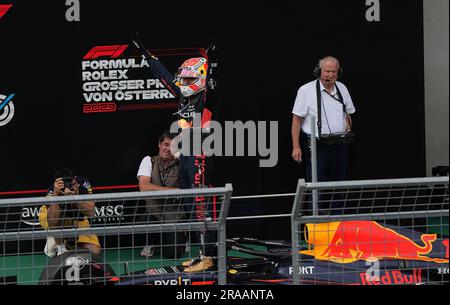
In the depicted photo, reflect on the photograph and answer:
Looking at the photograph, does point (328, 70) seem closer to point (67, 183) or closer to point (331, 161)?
point (331, 161)

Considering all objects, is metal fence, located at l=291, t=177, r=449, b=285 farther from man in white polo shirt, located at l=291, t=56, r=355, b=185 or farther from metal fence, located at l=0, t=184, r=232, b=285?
man in white polo shirt, located at l=291, t=56, r=355, b=185

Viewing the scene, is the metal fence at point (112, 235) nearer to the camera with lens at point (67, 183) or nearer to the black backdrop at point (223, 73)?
the camera with lens at point (67, 183)

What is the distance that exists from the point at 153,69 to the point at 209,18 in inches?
27.8

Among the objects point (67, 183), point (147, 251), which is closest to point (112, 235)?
point (147, 251)

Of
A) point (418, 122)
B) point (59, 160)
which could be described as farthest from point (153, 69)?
point (418, 122)

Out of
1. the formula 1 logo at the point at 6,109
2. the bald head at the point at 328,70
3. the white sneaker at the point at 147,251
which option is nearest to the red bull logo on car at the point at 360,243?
→ the white sneaker at the point at 147,251

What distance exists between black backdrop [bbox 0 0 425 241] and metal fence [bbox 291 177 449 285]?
3450 millimetres

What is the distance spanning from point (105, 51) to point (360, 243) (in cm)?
450

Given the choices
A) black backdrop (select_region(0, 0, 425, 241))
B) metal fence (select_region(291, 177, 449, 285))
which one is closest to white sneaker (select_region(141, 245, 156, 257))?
metal fence (select_region(291, 177, 449, 285))

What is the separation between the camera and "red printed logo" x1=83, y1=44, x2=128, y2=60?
966 centimetres

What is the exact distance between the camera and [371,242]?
577 cm
